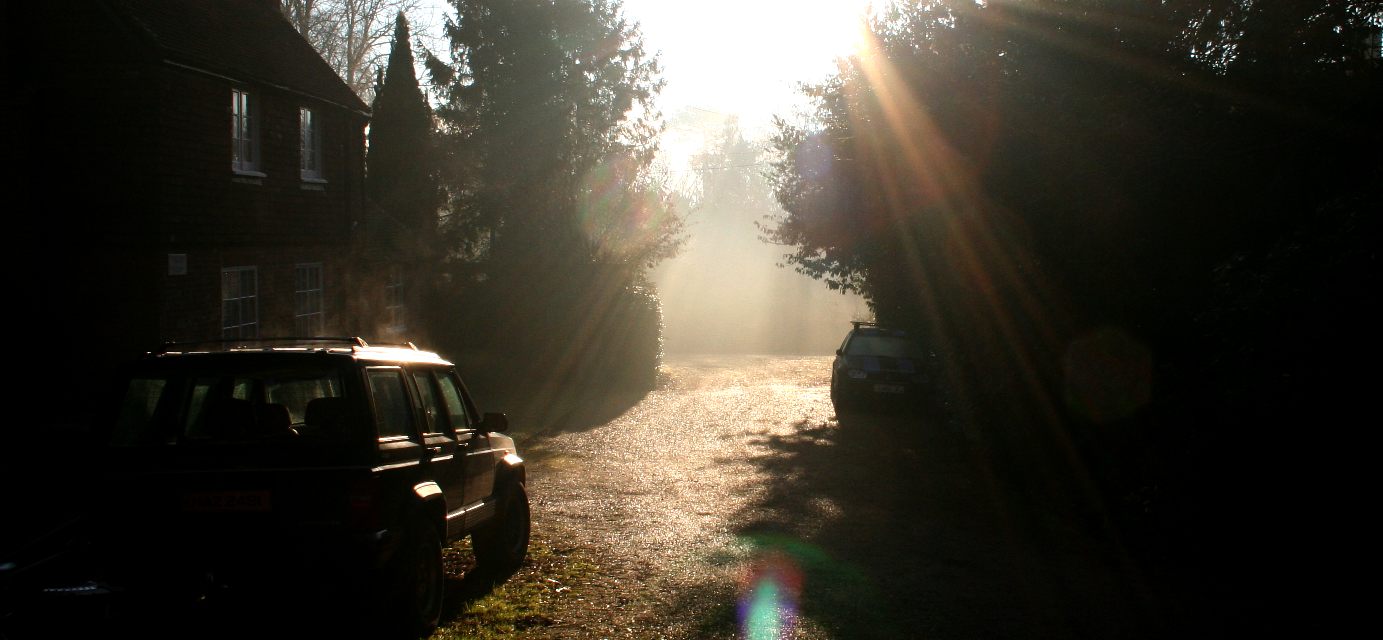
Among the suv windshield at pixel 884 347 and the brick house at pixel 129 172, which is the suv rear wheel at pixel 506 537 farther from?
the suv windshield at pixel 884 347

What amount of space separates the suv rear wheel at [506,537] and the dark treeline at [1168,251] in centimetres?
473

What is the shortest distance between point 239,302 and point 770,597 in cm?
1241

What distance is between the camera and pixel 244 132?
1711cm

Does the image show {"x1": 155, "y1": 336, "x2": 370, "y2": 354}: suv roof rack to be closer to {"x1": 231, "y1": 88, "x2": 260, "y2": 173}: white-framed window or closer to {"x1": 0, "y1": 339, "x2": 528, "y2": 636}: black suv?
{"x1": 0, "y1": 339, "x2": 528, "y2": 636}: black suv

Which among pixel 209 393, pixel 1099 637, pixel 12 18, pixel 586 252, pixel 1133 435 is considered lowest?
pixel 1099 637

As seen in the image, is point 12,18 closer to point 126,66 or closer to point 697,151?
point 126,66

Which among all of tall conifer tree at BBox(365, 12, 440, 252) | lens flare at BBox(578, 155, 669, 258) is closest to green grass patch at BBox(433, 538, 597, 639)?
tall conifer tree at BBox(365, 12, 440, 252)

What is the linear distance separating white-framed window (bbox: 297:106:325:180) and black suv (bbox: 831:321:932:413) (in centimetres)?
1011

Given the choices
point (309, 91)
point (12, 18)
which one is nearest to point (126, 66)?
point (12, 18)

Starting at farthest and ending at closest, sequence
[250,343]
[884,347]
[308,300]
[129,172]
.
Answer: [884,347], [308,300], [129,172], [250,343]

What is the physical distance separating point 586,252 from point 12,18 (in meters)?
16.6

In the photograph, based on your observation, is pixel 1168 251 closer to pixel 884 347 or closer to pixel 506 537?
pixel 506 537

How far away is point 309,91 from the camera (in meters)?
18.2

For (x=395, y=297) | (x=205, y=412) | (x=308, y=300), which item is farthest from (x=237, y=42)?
(x=205, y=412)
